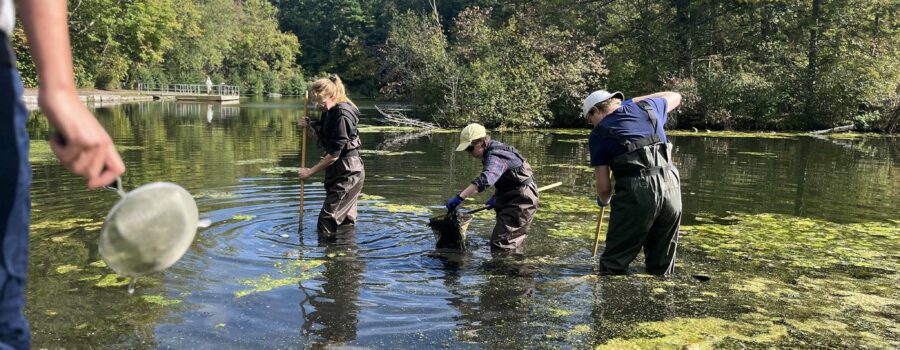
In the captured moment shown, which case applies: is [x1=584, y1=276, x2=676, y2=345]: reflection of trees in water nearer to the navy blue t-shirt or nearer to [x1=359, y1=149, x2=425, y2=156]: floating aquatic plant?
the navy blue t-shirt

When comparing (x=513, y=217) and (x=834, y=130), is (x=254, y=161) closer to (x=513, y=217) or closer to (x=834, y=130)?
(x=513, y=217)

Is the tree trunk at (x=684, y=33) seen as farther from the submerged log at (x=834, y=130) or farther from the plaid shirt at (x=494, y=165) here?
the plaid shirt at (x=494, y=165)

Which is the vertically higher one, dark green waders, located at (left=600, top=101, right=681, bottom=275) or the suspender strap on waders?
the suspender strap on waders

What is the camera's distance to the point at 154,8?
4853 cm

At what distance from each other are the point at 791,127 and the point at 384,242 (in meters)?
26.1

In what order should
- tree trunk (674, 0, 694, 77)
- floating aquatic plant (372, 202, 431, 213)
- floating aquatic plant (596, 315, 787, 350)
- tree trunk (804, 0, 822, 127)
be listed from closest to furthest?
floating aquatic plant (596, 315, 787, 350) → floating aquatic plant (372, 202, 431, 213) → tree trunk (804, 0, 822, 127) → tree trunk (674, 0, 694, 77)

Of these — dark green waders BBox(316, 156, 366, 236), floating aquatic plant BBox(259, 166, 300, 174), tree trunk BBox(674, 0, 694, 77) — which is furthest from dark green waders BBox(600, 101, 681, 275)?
tree trunk BBox(674, 0, 694, 77)

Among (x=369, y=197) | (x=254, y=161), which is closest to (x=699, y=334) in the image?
(x=369, y=197)

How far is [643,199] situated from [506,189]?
1682 millimetres

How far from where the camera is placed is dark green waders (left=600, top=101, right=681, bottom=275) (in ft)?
18.2

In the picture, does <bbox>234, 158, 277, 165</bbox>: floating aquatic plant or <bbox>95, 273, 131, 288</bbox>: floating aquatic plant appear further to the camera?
<bbox>234, 158, 277, 165</bbox>: floating aquatic plant

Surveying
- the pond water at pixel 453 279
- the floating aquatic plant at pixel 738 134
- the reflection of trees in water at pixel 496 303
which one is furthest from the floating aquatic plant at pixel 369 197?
the floating aquatic plant at pixel 738 134

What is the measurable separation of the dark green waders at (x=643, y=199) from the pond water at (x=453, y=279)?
341 mm

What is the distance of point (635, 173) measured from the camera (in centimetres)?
559
